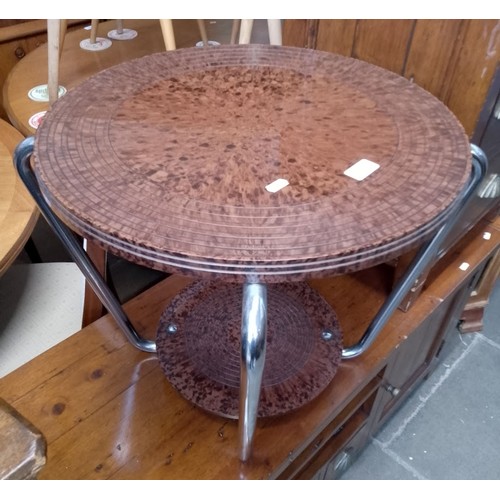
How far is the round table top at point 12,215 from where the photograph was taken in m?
0.79

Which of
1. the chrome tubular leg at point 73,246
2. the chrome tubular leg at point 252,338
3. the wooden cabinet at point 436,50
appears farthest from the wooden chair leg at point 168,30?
the chrome tubular leg at point 252,338

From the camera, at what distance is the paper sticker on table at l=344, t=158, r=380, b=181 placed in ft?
1.79

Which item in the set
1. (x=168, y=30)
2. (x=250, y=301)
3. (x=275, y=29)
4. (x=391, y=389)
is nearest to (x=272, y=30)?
(x=275, y=29)

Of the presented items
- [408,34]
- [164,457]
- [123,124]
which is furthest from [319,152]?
[164,457]

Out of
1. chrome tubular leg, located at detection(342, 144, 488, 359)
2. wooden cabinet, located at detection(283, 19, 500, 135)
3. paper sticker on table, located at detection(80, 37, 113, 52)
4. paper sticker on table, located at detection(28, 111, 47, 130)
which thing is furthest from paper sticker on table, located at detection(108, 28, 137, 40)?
chrome tubular leg, located at detection(342, 144, 488, 359)

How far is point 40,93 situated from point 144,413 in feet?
Result: 3.70

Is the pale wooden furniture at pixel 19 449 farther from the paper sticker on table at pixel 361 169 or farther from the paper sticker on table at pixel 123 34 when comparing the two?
the paper sticker on table at pixel 123 34

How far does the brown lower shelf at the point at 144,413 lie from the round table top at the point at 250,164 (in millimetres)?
403

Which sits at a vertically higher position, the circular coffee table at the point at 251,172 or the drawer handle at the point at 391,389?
the circular coffee table at the point at 251,172

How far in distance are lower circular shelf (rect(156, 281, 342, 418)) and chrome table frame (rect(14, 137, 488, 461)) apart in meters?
0.05

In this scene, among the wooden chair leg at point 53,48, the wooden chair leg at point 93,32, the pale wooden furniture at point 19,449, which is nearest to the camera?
the pale wooden furniture at point 19,449

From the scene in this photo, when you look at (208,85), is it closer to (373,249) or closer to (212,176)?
(212,176)

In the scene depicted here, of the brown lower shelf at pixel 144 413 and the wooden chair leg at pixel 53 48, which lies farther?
the wooden chair leg at pixel 53 48

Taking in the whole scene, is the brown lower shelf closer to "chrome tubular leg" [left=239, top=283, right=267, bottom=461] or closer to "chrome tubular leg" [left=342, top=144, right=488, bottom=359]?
"chrome tubular leg" [left=342, top=144, right=488, bottom=359]
